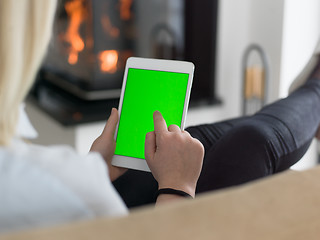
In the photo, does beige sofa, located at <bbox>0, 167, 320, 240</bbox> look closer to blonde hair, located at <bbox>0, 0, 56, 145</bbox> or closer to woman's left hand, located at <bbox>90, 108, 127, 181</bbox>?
blonde hair, located at <bbox>0, 0, 56, 145</bbox>

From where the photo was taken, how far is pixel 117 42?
2.16 meters

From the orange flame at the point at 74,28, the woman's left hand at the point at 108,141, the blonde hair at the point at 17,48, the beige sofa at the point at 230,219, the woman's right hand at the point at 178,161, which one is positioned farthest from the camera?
the orange flame at the point at 74,28

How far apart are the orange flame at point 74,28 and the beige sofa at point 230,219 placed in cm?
173

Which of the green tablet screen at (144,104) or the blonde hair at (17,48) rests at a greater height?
the blonde hair at (17,48)

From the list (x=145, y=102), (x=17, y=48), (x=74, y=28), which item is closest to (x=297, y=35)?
(x=74, y=28)

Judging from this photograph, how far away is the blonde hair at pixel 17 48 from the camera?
48 centimetres

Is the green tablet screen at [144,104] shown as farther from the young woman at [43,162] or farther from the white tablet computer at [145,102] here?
the young woman at [43,162]

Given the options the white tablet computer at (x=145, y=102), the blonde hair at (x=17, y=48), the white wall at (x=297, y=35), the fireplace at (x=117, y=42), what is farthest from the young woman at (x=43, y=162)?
the white wall at (x=297, y=35)

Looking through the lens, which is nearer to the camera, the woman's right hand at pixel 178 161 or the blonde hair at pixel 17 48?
the blonde hair at pixel 17 48

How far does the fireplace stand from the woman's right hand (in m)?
1.43

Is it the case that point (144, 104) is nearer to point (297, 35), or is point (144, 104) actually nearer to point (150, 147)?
point (150, 147)

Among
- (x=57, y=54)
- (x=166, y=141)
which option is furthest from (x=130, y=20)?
(x=166, y=141)

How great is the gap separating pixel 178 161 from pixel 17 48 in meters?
0.28

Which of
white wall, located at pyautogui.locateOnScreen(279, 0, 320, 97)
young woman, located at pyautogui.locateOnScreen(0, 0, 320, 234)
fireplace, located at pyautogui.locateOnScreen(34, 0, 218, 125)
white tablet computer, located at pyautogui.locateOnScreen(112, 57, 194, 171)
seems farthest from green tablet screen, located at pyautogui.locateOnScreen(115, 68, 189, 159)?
white wall, located at pyautogui.locateOnScreen(279, 0, 320, 97)
